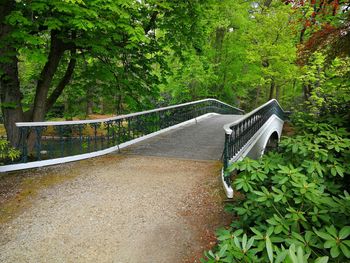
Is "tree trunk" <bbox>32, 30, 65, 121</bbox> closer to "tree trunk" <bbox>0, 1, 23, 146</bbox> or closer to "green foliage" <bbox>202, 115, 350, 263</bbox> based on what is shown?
"tree trunk" <bbox>0, 1, 23, 146</bbox>

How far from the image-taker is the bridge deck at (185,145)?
28.0 ft

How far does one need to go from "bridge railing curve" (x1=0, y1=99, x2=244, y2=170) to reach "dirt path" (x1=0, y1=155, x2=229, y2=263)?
970mm

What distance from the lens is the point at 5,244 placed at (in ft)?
13.4

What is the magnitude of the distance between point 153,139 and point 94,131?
7.34 ft

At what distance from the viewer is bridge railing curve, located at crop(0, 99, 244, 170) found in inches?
278

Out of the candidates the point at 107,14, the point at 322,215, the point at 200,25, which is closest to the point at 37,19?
the point at 107,14

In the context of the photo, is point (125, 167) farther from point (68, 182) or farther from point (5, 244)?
point (5, 244)

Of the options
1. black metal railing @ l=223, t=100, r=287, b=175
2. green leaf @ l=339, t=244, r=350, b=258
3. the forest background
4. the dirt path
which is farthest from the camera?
black metal railing @ l=223, t=100, r=287, b=175

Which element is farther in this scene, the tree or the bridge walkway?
the tree

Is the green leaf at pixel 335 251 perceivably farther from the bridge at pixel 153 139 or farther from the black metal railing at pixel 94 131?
the black metal railing at pixel 94 131

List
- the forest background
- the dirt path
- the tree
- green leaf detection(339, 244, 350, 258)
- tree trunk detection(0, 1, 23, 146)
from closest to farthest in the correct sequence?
1. green leaf detection(339, 244, 350, 258)
2. the dirt path
3. the forest background
4. the tree
5. tree trunk detection(0, 1, 23, 146)

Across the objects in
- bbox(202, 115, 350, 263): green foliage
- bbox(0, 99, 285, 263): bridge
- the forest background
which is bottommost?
bbox(0, 99, 285, 263): bridge

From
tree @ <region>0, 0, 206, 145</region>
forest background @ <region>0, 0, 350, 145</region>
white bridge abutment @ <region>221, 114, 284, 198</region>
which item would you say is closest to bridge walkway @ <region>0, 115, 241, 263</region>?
white bridge abutment @ <region>221, 114, 284, 198</region>

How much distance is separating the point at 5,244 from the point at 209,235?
9.96 ft
